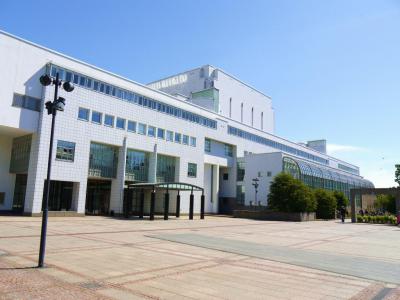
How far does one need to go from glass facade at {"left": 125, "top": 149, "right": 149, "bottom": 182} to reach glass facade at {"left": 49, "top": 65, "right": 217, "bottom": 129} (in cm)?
634

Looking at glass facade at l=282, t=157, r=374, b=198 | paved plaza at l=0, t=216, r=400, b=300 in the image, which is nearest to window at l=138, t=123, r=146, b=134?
glass facade at l=282, t=157, r=374, b=198

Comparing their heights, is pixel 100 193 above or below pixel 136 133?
below

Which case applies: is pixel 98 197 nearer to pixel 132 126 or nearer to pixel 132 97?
pixel 132 126

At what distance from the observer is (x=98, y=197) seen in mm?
43875

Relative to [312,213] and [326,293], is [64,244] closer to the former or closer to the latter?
[326,293]

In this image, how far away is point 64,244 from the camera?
587 inches

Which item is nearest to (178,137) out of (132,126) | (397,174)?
(132,126)

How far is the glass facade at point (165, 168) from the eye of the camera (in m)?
48.9

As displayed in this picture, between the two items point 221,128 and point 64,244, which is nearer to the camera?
point 64,244

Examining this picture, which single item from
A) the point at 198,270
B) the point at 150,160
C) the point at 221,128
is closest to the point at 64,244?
the point at 198,270

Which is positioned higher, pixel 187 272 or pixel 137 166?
pixel 137 166

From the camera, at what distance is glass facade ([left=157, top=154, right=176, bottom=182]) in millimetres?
48878

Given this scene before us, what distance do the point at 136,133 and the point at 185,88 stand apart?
119 ft

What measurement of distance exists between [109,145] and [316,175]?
37.8 metres
